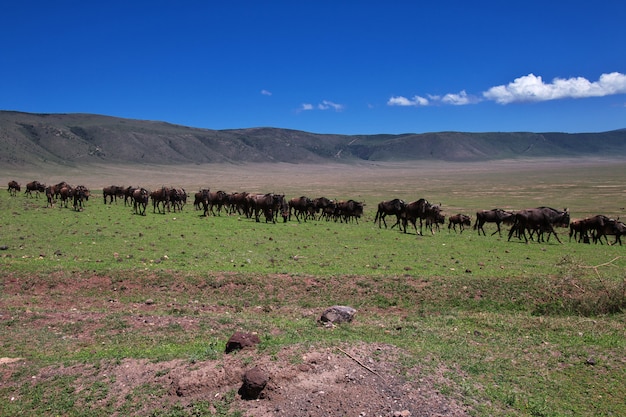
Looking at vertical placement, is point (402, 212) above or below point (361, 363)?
above

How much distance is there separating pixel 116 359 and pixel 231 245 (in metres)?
11.4

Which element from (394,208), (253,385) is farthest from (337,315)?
(394,208)

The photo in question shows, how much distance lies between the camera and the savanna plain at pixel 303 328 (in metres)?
7.16

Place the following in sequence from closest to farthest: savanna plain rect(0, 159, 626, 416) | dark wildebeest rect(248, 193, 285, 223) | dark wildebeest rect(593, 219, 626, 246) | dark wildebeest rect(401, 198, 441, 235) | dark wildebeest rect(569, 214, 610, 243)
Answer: savanna plain rect(0, 159, 626, 416) < dark wildebeest rect(593, 219, 626, 246) < dark wildebeest rect(401, 198, 441, 235) < dark wildebeest rect(569, 214, 610, 243) < dark wildebeest rect(248, 193, 285, 223)

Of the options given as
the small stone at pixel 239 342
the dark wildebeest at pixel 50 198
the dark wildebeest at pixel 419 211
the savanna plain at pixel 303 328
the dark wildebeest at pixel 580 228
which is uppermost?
the dark wildebeest at pixel 50 198

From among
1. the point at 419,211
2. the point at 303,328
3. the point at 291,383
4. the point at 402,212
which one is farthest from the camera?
the point at 402,212

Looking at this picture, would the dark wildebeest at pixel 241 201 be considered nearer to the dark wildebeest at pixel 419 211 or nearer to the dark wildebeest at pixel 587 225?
the dark wildebeest at pixel 419 211

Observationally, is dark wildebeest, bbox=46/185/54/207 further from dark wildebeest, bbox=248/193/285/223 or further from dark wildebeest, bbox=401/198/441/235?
dark wildebeest, bbox=401/198/441/235

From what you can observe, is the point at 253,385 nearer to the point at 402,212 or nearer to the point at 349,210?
the point at 402,212

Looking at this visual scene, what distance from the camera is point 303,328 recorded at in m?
10.2

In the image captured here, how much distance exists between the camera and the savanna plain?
7156 mm

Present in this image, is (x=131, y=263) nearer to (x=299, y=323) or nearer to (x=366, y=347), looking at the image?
(x=299, y=323)

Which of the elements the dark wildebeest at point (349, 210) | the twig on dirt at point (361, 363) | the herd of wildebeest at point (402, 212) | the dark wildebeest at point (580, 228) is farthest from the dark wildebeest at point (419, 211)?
the twig on dirt at point (361, 363)

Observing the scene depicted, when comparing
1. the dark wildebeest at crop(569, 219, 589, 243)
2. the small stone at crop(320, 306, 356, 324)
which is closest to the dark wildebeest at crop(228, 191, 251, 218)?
the dark wildebeest at crop(569, 219, 589, 243)
